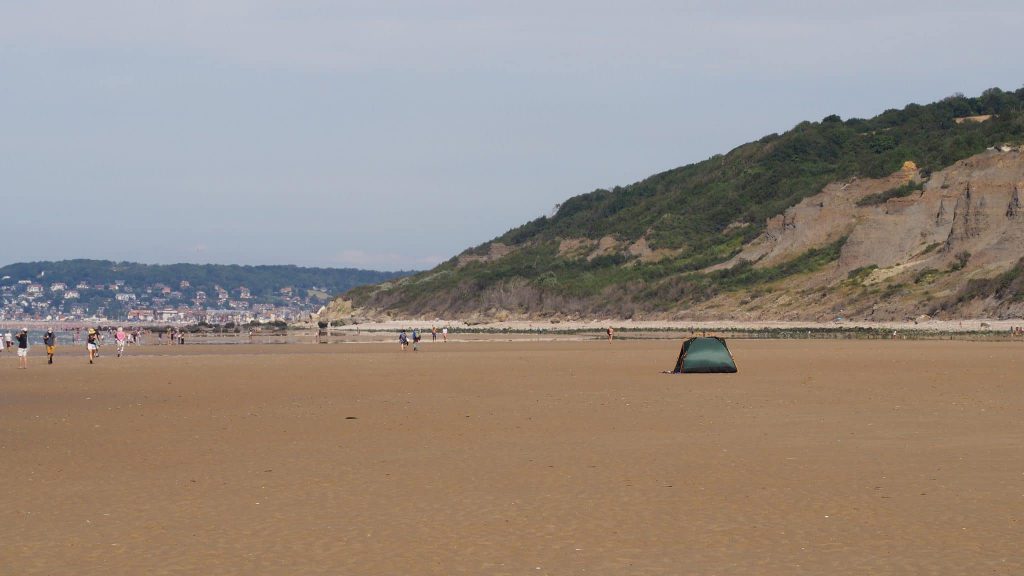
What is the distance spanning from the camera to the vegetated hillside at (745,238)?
305ft

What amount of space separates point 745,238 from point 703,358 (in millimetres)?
95146

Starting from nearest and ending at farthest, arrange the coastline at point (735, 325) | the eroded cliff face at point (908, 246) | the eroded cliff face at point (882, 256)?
the coastline at point (735, 325) < the eroded cliff face at point (882, 256) < the eroded cliff face at point (908, 246)

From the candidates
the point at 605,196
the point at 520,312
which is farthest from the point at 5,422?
the point at 605,196

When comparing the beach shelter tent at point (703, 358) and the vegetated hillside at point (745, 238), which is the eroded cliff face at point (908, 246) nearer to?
the vegetated hillside at point (745, 238)

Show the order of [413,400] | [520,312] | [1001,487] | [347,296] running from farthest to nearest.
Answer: [347,296] < [520,312] < [413,400] < [1001,487]

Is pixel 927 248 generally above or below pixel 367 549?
above

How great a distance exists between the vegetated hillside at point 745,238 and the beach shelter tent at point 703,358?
1864 inches

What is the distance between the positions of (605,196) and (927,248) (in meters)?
90.2

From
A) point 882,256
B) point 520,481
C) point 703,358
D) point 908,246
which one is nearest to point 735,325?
point 882,256

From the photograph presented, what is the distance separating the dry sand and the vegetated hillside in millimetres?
59322

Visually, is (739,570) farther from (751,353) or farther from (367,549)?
(751,353)

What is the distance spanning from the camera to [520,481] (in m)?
12.6

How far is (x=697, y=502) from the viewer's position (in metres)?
11.1

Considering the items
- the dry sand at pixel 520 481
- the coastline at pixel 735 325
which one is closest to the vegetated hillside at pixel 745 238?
the coastline at pixel 735 325
